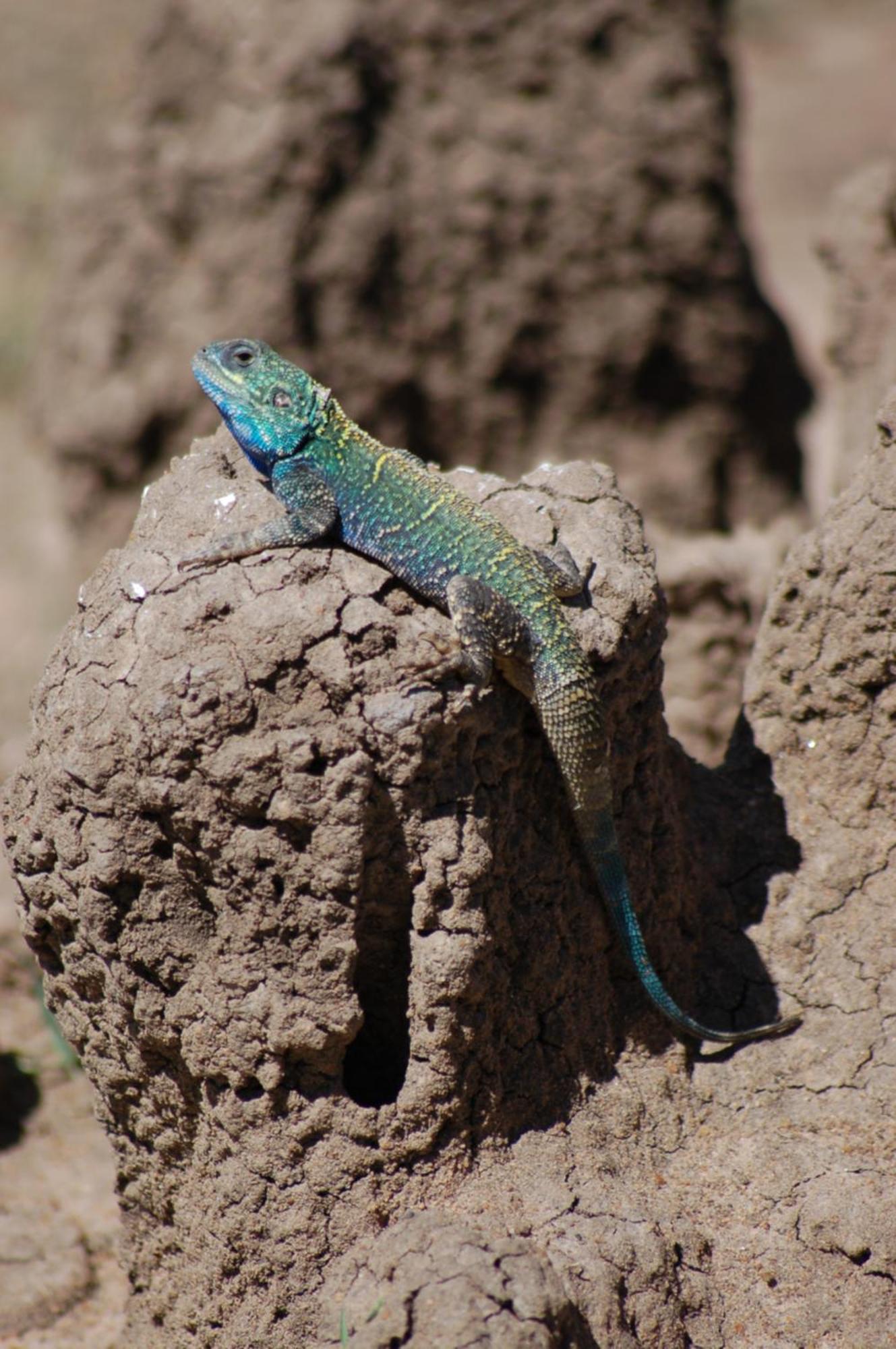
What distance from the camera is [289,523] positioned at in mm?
3322

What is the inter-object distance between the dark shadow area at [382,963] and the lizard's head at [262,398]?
1.25 metres

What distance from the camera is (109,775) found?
3.03 meters

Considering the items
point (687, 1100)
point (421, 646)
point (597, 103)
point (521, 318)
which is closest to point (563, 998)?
point (687, 1100)

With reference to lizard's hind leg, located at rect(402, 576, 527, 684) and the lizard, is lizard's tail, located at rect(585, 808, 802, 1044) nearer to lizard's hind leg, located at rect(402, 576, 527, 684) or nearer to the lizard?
the lizard

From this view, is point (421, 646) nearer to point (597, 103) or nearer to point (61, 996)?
point (61, 996)

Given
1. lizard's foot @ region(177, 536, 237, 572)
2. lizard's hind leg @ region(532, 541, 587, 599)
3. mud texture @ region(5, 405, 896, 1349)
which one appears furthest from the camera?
lizard's hind leg @ region(532, 541, 587, 599)

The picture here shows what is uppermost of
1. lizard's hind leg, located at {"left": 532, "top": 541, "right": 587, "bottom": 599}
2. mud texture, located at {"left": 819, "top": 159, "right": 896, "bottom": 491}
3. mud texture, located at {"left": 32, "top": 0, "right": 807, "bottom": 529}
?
mud texture, located at {"left": 32, "top": 0, "right": 807, "bottom": 529}

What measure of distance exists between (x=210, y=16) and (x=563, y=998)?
6.69 metres

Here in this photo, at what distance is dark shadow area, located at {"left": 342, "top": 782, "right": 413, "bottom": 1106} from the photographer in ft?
9.84

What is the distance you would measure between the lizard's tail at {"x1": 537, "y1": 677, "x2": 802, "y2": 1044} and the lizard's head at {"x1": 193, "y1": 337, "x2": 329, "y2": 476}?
3.73ft

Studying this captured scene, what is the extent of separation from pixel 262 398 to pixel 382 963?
173cm

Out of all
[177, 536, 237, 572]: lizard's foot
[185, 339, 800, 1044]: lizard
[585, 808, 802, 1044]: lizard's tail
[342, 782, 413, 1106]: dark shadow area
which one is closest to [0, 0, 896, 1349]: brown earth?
[585, 808, 802, 1044]: lizard's tail

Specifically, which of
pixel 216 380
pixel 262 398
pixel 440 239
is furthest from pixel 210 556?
pixel 440 239

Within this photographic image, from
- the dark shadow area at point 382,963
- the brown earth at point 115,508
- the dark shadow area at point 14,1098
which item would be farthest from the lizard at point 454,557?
the dark shadow area at point 14,1098
